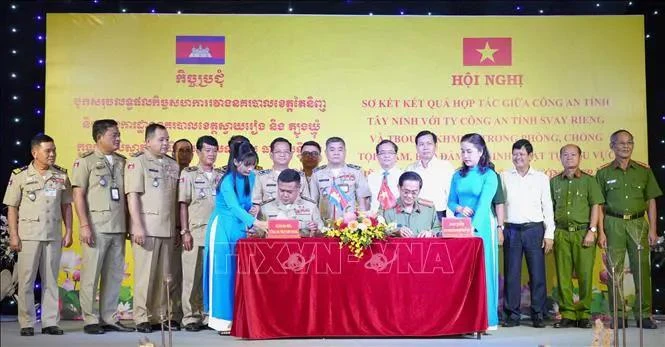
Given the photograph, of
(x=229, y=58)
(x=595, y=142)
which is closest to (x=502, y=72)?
(x=595, y=142)

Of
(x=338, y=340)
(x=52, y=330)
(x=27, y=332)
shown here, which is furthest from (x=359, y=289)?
(x=27, y=332)

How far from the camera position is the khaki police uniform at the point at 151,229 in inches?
295

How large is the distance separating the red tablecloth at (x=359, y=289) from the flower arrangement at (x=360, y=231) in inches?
2.8

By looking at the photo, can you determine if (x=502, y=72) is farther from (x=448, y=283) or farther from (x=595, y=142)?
(x=448, y=283)

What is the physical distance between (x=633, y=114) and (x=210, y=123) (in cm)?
421

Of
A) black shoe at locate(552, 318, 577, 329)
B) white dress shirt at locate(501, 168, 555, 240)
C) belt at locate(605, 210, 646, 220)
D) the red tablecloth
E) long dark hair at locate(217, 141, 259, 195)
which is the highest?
long dark hair at locate(217, 141, 259, 195)

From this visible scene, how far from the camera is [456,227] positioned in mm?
6816

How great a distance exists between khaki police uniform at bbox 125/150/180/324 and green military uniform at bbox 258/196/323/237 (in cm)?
88

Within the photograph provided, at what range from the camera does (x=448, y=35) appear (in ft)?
29.5

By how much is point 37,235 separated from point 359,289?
2714mm

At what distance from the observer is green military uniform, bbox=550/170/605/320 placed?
798 centimetres

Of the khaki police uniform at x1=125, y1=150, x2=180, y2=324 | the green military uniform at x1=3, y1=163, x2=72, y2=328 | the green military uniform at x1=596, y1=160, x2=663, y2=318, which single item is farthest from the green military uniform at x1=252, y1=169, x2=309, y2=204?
the green military uniform at x1=596, y1=160, x2=663, y2=318

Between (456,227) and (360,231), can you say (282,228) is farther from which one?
(456,227)

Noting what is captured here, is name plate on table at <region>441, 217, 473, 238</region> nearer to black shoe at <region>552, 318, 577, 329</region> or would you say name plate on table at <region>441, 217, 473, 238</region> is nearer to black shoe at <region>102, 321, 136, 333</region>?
black shoe at <region>552, 318, 577, 329</region>
